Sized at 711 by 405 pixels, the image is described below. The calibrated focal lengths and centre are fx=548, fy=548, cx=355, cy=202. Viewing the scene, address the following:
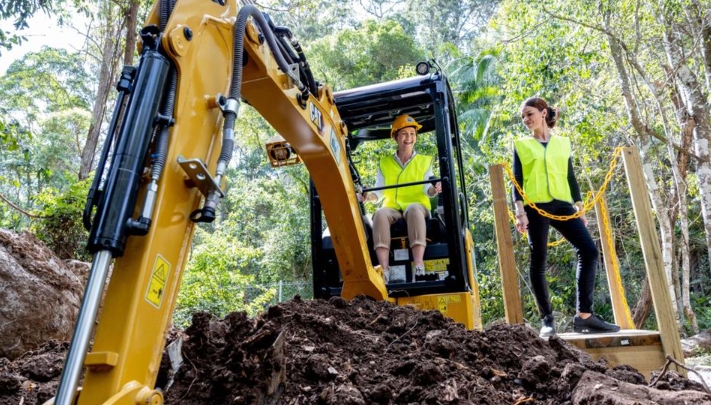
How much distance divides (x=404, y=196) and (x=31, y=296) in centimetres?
275

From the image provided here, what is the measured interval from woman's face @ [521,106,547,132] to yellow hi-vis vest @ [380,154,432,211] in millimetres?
866

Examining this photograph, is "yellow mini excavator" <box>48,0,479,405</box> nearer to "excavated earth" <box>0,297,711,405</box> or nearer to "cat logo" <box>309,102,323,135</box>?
"cat logo" <box>309,102,323,135</box>

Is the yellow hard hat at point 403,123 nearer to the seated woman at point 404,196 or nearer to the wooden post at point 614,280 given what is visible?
the seated woman at point 404,196

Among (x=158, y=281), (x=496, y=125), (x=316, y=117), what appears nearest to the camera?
(x=158, y=281)

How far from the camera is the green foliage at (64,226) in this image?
23.6 ft

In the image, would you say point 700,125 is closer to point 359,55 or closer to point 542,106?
point 542,106

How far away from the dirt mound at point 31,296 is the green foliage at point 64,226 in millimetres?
3523

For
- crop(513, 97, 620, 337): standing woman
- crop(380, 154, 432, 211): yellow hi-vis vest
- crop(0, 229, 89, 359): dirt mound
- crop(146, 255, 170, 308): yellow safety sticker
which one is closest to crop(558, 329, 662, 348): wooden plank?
crop(513, 97, 620, 337): standing woman

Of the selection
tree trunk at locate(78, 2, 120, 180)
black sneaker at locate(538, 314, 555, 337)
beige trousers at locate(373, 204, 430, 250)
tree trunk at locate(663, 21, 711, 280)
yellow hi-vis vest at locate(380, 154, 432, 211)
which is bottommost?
black sneaker at locate(538, 314, 555, 337)

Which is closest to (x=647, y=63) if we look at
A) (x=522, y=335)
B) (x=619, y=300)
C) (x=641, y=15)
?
(x=641, y=15)

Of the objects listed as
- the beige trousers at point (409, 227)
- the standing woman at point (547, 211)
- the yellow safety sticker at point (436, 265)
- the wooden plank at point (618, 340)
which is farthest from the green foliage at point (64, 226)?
the wooden plank at point (618, 340)

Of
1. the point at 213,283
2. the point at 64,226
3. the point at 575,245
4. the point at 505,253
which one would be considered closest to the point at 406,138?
the point at 505,253

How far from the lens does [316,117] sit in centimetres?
307

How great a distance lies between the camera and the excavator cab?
396 cm
